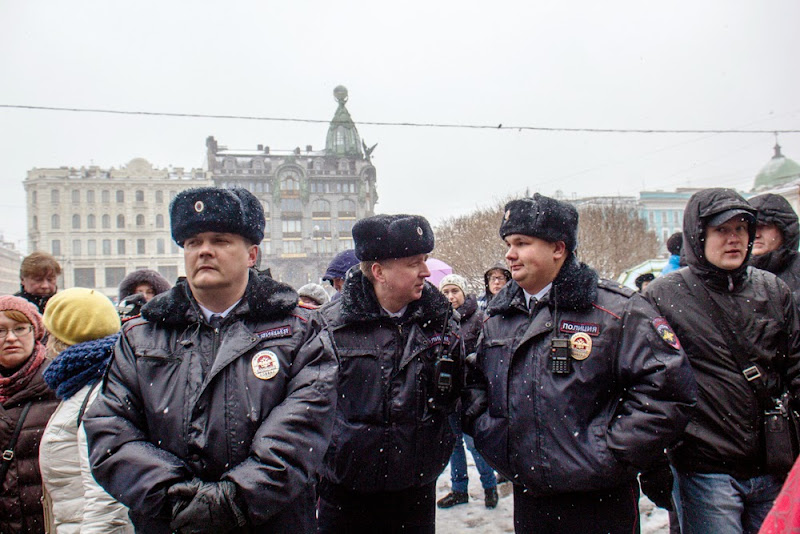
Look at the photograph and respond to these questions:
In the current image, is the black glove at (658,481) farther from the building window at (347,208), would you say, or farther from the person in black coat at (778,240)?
the building window at (347,208)

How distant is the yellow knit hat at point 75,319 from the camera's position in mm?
2908

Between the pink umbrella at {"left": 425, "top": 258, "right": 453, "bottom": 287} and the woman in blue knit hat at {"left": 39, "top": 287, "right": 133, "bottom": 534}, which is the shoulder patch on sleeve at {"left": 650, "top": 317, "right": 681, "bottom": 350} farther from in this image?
the pink umbrella at {"left": 425, "top": 258, "right": 453, "bottom": 287}

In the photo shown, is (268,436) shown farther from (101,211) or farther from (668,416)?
(101,211)

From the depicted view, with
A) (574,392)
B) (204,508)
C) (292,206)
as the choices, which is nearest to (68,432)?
(204,508)

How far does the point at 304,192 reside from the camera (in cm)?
7944

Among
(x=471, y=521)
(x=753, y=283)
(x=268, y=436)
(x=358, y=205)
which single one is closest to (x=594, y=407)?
(x=753, y=283)

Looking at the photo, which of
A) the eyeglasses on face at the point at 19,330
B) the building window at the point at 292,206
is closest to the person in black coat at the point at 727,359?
the eyeglasses on face at the point at 19,330

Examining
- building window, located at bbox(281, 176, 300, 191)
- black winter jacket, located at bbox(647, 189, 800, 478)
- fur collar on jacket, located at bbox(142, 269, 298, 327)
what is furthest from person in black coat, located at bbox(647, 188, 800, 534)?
building window, located at bbox(281, 176, 300, 191)

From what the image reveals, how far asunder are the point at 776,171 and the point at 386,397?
61.8 meters

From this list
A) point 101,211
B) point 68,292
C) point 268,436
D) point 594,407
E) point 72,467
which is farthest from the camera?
point 101,211

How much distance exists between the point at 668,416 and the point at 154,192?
84.6 m

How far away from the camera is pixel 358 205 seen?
8150 cm

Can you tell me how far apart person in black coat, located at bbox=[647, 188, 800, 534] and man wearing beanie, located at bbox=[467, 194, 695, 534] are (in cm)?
38

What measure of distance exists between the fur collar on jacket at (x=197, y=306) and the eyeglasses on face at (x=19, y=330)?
1374 mm
